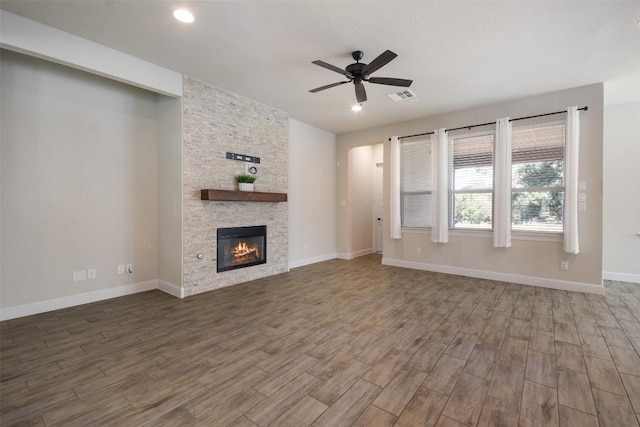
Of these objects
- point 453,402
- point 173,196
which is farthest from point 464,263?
point 173,196

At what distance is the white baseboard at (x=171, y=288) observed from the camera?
384cm

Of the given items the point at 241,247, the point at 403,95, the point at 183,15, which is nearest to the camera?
the point at 183,15

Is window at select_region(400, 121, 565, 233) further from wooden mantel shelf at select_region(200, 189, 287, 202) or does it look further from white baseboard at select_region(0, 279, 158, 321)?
white baseboard at select_region(0, 279, 158, 321)

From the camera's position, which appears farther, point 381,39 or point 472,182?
point 472,182

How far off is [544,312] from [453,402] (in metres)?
2.39

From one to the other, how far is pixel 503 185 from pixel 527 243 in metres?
1.00

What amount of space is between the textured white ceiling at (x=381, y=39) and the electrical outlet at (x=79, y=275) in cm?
271

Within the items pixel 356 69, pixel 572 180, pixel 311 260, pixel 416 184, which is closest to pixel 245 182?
pixel 356 69

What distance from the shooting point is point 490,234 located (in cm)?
484

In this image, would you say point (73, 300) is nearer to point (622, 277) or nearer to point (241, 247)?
point (241, 247)

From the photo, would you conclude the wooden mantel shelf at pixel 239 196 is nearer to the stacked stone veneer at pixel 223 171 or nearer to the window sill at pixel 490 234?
the stacked stone veneer at pixel 223 171

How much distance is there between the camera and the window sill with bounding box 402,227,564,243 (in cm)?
433

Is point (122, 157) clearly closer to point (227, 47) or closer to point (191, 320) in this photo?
point (227, 47)

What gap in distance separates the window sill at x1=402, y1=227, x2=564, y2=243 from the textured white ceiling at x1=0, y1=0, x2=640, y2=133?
7.20 ft
